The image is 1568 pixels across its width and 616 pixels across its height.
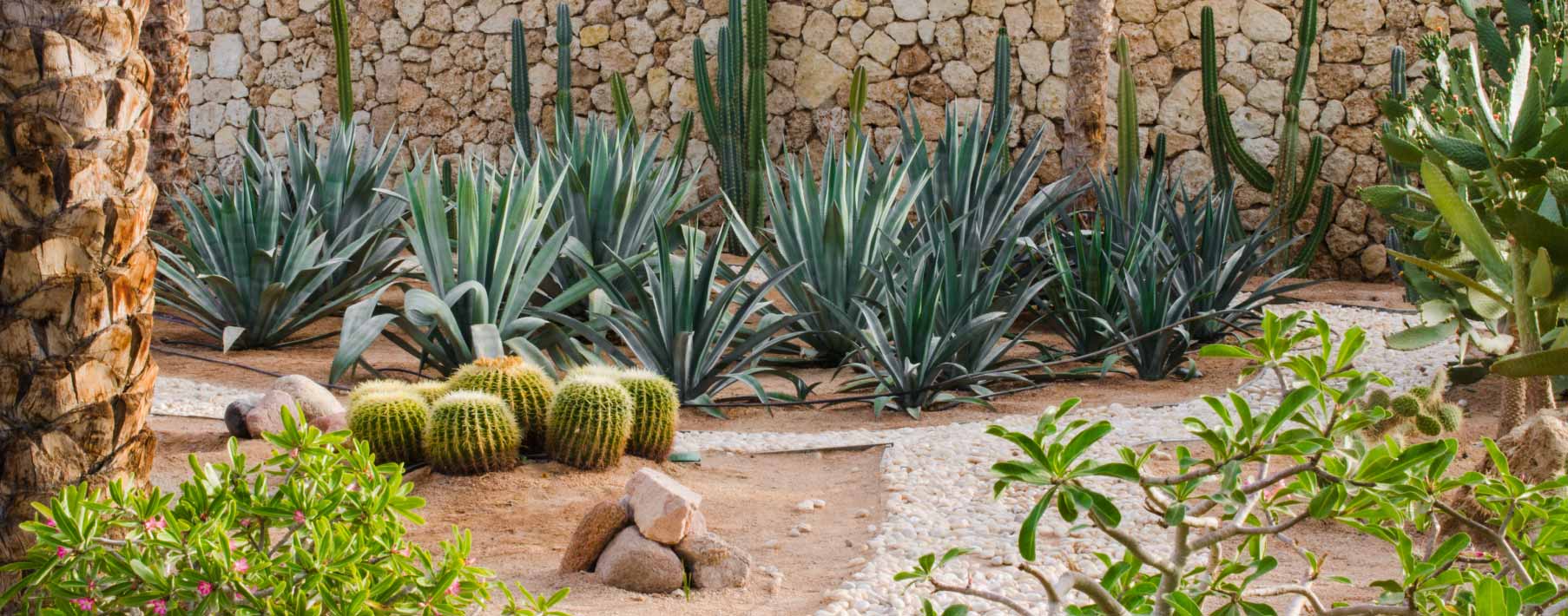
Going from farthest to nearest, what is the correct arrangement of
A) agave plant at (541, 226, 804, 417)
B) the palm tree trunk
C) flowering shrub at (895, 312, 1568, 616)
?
1. the palm tree trunk
2. agave plant at (541, 226, 804, 417)
3. flowering shrub at (895, 312, 1568, 616)

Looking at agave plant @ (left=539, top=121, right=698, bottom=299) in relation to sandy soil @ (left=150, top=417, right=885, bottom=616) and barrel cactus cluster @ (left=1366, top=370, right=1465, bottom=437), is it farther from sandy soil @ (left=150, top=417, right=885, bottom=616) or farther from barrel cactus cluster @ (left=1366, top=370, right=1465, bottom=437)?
barrel cactus cluster @ (left=1366, top=370, right=1465, bottom=437)

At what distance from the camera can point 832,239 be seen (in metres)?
5.06

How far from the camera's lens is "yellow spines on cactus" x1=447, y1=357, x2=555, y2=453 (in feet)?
11.3

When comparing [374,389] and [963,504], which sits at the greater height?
[374,389]

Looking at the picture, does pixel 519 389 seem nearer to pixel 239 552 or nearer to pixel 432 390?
pixel 432 390

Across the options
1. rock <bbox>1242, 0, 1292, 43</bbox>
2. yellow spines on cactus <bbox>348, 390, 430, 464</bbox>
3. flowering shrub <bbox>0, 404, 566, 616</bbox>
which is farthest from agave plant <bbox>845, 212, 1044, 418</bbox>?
rock <bbox>1242, 0, 1292, 43</bbox>

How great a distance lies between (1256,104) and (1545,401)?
17.7ft

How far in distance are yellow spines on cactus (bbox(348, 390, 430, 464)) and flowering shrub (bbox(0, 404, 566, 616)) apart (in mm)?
1394

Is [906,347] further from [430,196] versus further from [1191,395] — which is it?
[430,196]

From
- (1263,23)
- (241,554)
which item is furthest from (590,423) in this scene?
(1263,23)

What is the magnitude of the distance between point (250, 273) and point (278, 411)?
1.83 m

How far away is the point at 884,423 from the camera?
4.30 m

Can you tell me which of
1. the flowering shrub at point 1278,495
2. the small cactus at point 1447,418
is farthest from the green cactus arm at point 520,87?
the flowering shrub at point 1278,495

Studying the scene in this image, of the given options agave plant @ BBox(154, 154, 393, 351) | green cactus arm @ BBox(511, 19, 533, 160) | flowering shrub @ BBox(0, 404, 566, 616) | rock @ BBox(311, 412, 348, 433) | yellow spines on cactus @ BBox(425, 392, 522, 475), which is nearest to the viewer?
flowering shrub @ BBox(0, 404, 566, 616)
